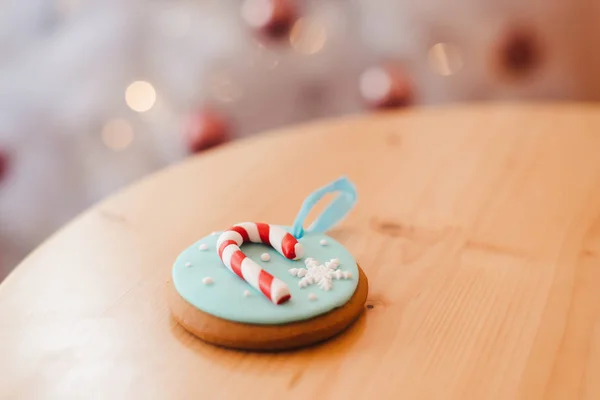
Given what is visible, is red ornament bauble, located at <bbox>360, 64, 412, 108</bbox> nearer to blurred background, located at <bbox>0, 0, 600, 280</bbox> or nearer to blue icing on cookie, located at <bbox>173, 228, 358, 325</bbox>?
blurred background, located at <bbox>0, 0, 600, 280</bbox>

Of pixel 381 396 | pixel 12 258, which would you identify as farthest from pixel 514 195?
pixel 12 258

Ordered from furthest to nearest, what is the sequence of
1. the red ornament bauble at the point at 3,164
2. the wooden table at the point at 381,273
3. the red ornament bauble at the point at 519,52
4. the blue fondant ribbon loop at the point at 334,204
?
the red ornament bauble at the point at 519,52, the red ornament bauble at the point at 3,164, the blue fondant ribbon loop at the point at 334,204, the wooden table at the point at 381,273

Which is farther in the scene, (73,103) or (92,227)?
(73,103)

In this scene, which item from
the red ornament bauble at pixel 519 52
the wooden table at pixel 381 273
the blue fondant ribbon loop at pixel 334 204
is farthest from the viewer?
the red ornament bauble at pixel 519 52

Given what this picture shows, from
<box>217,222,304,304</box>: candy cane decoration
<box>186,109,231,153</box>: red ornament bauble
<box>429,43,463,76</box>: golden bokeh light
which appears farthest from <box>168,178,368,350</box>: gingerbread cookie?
<box>429,43,463,76</box>: golden bokeh light

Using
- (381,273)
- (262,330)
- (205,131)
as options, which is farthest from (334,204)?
(205,131)

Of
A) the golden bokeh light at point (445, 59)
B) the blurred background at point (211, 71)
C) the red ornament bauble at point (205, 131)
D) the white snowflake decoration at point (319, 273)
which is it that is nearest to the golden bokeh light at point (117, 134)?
the blurred background at point (211, 71)

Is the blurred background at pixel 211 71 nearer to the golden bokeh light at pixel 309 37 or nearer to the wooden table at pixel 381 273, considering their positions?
the golden bokeh light at pixel 309 37

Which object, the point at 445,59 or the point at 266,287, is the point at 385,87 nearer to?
the point at 445,59

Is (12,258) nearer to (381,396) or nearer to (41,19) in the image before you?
(41,19)

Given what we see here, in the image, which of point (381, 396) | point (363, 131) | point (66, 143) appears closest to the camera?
point (381, 396)
